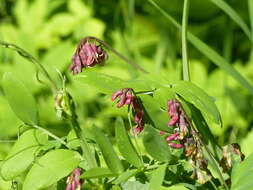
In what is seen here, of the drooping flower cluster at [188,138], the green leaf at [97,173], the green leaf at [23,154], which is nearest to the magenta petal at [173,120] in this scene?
the drooping flower cluster at [188,138]

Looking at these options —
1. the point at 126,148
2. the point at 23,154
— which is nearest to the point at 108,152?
the point at 126,148

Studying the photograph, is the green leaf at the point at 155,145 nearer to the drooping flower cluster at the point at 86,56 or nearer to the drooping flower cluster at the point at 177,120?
the drooping flower cluster at the point at 177,120

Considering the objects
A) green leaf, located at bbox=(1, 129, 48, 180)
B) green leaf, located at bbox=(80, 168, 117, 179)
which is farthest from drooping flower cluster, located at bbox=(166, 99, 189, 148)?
green leaf, located at bbox=(1, 129, 48, 180)

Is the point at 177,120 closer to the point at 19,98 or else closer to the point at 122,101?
the point at 122,101

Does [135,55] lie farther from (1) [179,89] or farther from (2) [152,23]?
(1) [179,89]

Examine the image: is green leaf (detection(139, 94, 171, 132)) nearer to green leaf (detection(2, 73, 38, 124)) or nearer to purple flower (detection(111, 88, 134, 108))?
purple flower (detection(111, 88, 134, 108))

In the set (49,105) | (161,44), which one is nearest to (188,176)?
(49,105)
